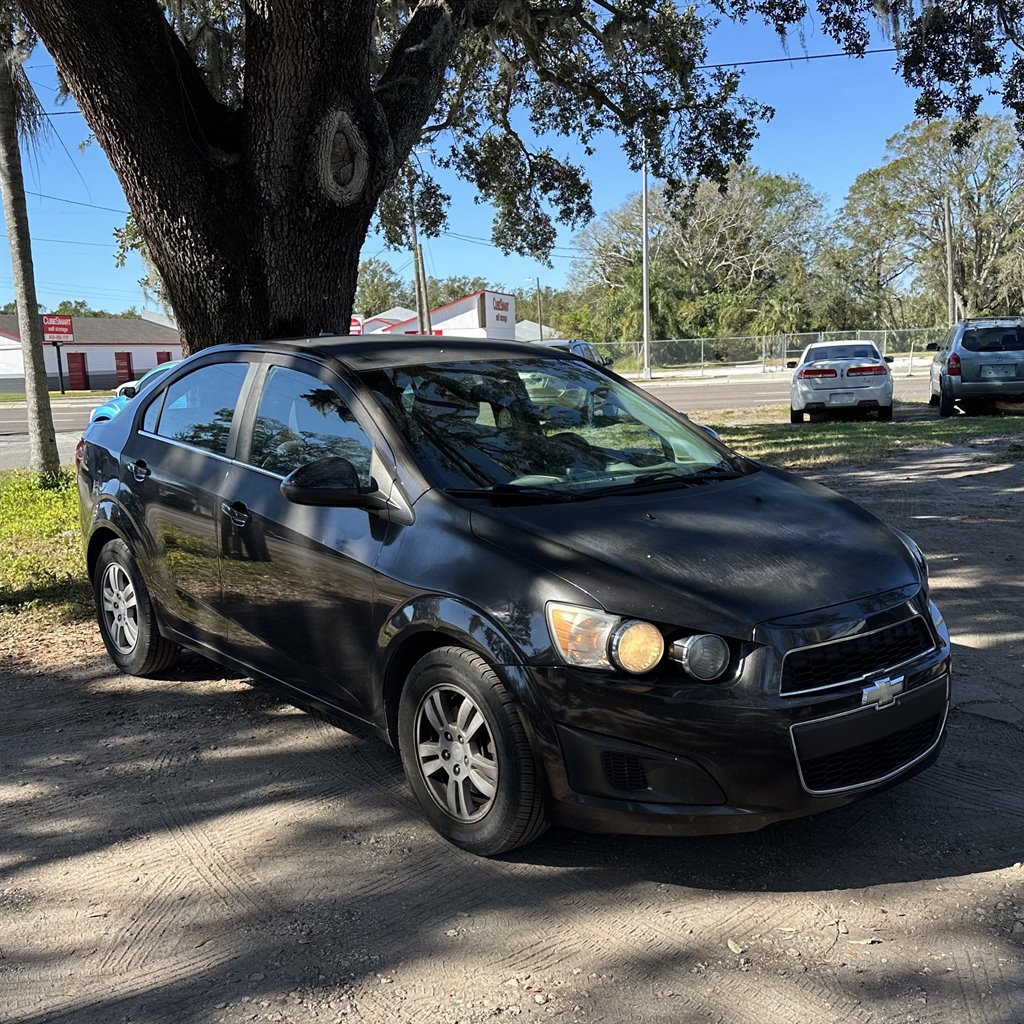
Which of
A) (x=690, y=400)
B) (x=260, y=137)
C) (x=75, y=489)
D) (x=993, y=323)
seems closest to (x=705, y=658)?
(x=260, y=137)

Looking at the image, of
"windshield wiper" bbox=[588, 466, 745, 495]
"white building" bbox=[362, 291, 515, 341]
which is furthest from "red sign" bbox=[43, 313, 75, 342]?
"windshield wiper" bbox=[588, 466, 745, 495]

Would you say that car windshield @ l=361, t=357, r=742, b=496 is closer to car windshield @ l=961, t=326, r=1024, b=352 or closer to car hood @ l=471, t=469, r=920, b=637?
car hood @ l=471, t=469, r=920, b=637

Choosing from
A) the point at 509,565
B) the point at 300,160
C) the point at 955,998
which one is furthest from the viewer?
the point at 300,160

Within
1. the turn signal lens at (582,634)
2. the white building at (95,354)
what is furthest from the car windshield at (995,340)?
the white building at (95,354)

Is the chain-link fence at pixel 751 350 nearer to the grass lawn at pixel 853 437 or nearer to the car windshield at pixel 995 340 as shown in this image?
the car windshield at pixel 995 340

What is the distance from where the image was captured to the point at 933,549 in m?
7.32

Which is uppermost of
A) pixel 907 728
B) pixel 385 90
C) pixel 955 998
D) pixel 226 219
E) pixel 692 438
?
pixel 385 90

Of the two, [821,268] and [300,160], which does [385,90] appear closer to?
[300,160]

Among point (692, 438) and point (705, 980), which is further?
point (692, 438)

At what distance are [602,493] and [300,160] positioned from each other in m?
4.34

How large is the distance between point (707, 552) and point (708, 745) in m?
0.65

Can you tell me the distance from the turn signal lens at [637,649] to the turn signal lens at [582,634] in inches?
1.4

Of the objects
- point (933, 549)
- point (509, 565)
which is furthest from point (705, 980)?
point (933, 549)

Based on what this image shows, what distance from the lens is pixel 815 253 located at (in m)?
65.4
